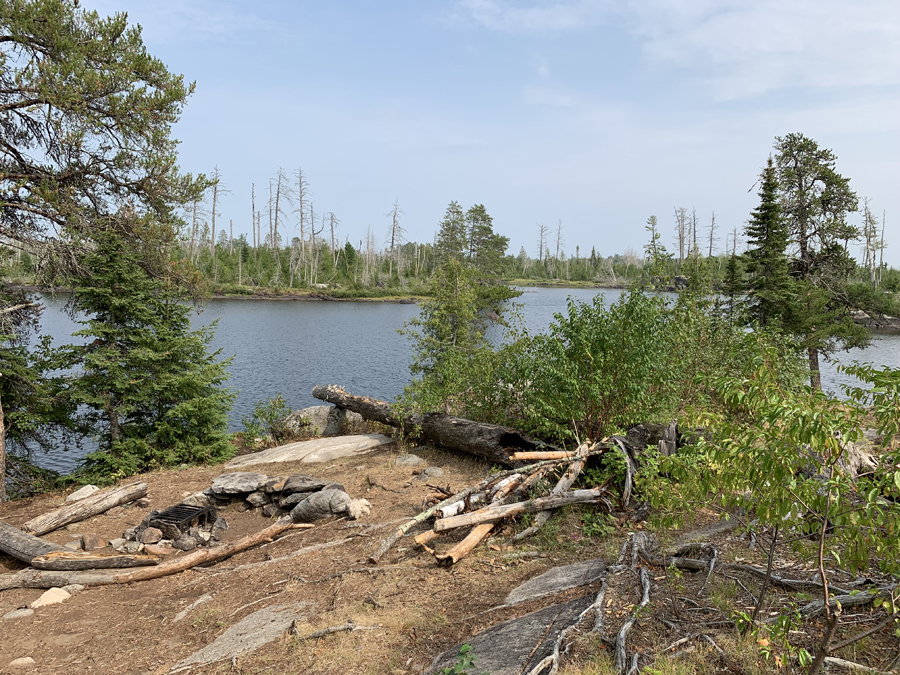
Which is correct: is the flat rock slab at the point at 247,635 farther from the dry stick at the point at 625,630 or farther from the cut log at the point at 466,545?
the dry stick at the point at 625,630

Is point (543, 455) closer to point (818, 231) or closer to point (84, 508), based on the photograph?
point (84, 508)

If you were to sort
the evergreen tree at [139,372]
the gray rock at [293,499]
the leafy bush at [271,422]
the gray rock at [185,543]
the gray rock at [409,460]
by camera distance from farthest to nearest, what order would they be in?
the leafy bush at [271,422]
the evergreen tree at [139,372]
the gray rock at [409,460]
the gray rock at [293,499]
the gray rock at [185,543]

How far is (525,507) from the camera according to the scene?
6840 millimetres

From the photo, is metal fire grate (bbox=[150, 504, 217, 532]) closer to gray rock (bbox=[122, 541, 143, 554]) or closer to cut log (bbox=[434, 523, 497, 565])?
gray rock (bbox=[122, 541, 143, 554])

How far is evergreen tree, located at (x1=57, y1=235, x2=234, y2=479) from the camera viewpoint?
12.0 meters

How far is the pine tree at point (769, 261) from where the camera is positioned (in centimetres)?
2002

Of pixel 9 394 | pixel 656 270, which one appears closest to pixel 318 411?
pixel 9 394

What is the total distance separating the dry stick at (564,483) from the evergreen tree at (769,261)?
15.9 m

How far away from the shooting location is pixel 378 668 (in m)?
4.33

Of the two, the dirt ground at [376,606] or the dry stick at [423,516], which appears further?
the dry stick at [423,516]

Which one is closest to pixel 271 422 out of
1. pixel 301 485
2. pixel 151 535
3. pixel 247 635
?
pixel 301 485

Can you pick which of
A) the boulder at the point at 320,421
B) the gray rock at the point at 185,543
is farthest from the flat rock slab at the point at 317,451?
the gray rock at the point at 185,543

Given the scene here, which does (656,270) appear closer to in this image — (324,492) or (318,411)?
(324,492)

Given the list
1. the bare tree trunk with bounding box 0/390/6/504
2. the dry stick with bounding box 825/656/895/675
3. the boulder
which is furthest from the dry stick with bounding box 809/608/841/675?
the boulder
